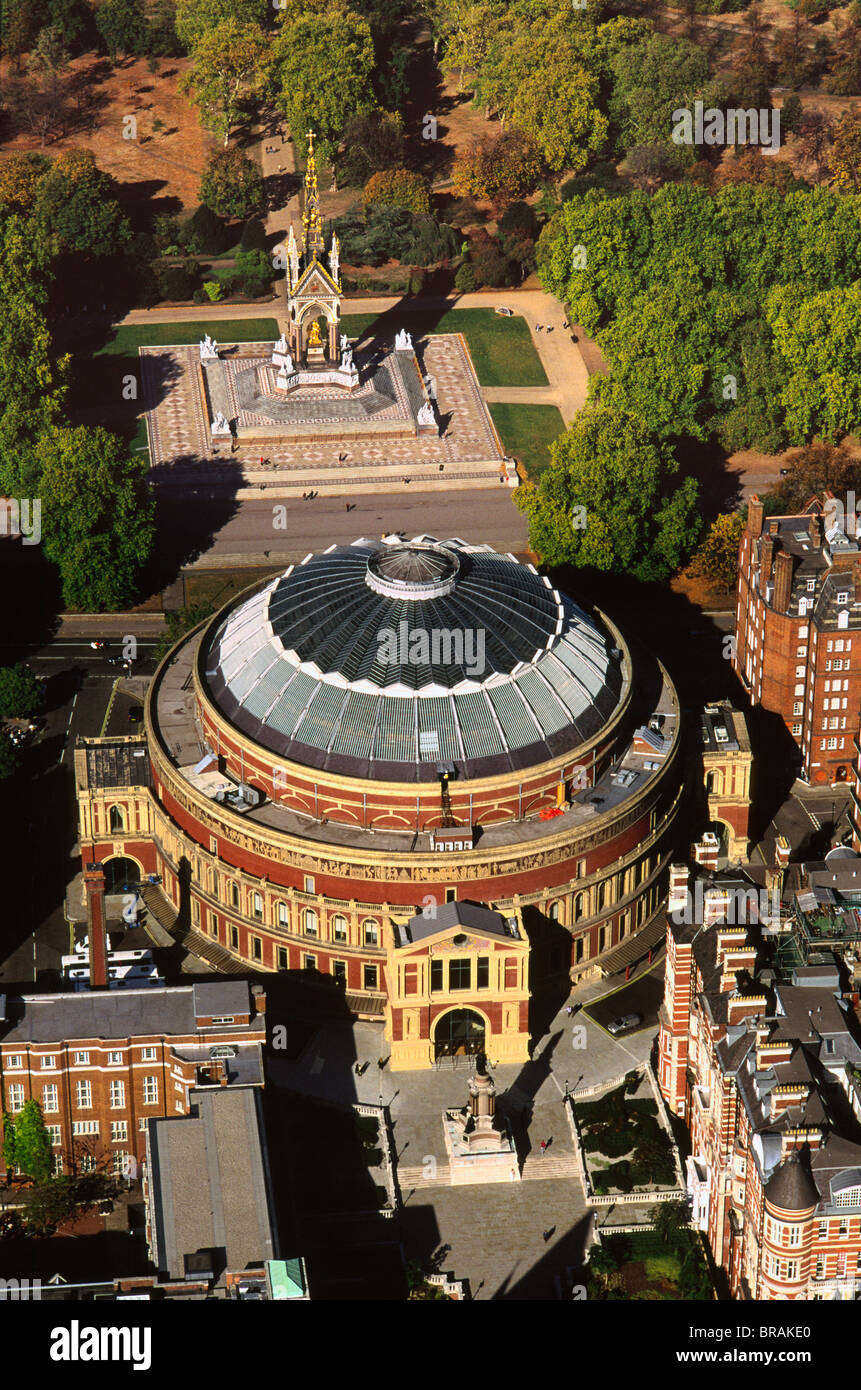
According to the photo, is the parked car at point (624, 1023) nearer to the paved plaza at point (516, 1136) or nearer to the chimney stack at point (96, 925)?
the paved plaza at point (516, 1136)

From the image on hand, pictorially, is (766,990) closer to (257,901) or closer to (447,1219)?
(447,1219)

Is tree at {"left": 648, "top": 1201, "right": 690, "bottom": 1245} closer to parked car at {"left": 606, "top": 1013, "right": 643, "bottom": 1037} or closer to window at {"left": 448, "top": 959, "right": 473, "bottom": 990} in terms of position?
parked car at {"left": 606, "top": 1013, "right": 643, "bottom": 1037}

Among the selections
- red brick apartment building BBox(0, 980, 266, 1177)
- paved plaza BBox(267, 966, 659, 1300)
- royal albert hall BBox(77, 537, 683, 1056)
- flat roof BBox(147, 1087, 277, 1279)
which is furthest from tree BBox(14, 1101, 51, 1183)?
royal albert hall BBox(77, 537, 683, 1056)

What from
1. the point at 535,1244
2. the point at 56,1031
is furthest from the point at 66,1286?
the point at 535,1244

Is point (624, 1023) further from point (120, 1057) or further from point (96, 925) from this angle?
point (96, 925)

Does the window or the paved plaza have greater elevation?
the window

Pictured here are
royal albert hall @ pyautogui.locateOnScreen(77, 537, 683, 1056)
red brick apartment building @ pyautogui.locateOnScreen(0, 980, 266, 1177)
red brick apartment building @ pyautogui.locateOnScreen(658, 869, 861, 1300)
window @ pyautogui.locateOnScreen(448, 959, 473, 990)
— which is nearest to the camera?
red brick apartment building @ pyautogui.locateOnScreen(658, 869, 861, 1300)

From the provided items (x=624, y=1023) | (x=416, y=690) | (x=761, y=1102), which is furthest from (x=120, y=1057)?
(x=761, y=1102)
